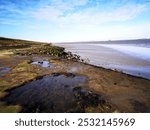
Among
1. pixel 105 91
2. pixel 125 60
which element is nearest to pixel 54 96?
pixel 105 91

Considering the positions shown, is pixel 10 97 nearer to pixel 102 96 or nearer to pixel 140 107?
pixel 102 96

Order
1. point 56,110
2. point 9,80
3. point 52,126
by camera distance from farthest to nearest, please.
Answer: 1. point 9,80
2. point 56,110
3. point 52,126

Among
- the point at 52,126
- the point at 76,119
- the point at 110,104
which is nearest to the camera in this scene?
the point at 52,126

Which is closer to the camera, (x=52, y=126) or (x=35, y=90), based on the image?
(x=52, y=126)

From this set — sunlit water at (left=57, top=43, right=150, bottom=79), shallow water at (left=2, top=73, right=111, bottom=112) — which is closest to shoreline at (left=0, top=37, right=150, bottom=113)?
shallow water at (left=2, top=73, right=111, bottom=112)

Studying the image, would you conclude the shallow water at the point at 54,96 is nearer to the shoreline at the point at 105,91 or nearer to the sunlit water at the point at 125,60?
the shoreline at the point at 105,91

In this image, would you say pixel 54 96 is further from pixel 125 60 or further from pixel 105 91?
pixel 125 60

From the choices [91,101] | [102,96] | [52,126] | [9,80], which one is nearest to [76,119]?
[52,126]

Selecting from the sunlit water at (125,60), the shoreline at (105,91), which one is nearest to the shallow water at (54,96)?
the shoreline at (105,91)
